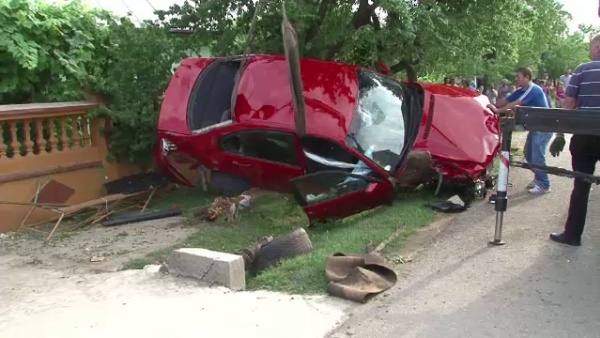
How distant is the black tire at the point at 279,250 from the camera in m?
4.96

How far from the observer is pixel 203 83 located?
24.5 feet

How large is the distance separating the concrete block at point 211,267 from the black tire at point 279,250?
18.8 inches

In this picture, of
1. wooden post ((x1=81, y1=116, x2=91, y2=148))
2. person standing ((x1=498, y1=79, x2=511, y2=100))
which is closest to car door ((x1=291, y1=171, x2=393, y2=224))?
wooden post ((x1=81, y1=116, x2=91, y2=148))

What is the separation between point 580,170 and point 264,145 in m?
3.37

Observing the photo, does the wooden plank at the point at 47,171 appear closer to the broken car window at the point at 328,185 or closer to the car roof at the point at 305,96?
the car roof at the point at 305,96

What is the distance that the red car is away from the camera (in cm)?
597

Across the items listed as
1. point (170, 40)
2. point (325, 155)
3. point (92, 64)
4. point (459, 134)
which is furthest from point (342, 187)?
point (92, 64)

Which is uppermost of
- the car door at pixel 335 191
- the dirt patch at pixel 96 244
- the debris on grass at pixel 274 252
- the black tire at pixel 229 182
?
the car door at pixel 335 191

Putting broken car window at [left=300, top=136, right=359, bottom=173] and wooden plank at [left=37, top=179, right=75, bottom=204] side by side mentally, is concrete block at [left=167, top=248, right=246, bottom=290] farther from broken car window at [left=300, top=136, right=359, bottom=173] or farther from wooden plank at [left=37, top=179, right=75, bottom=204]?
wooden plank at [left=37, top=179, right=75, bottom=204]

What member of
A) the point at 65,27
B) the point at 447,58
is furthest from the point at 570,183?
the point at 65,27

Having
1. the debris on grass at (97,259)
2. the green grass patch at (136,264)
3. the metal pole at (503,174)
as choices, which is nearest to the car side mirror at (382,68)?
the metal pole at (503,174)

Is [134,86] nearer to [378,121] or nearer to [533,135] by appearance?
[378,121]

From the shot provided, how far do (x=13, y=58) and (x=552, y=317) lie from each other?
292 inches

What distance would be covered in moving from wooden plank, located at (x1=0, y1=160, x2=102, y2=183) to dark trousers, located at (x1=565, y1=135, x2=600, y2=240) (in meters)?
6.56
